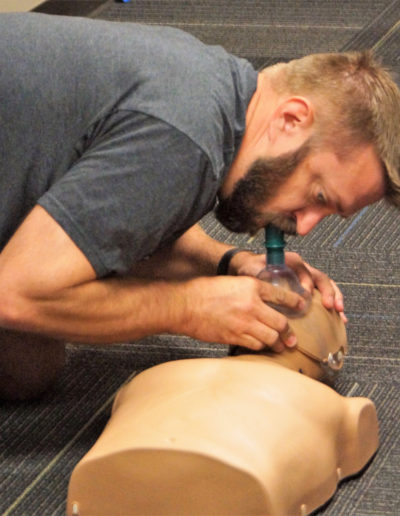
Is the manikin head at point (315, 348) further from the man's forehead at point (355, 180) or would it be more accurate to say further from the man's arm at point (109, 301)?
the man's forehead at point (355, 180)

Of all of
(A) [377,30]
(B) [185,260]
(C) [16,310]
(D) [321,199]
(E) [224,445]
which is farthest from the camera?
(A) [377,30]

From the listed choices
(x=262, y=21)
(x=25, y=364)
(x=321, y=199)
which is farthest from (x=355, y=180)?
(x=262, y=21)

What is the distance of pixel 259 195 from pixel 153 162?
0.25m

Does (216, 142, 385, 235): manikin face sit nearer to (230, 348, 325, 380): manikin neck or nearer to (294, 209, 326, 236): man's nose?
(294, 209, 326, 236): man's nose

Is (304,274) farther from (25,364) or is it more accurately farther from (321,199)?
(25,364)

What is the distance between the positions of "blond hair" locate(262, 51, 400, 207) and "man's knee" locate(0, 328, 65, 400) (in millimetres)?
680

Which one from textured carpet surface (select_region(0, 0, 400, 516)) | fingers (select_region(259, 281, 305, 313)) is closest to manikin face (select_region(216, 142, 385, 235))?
fingers (select_region(259, 281, 305, 313))

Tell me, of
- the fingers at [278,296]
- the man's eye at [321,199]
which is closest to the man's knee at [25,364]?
the fingers at [278,296]

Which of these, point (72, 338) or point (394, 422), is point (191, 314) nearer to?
point (72, 338)

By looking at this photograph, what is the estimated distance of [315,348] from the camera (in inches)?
69.1

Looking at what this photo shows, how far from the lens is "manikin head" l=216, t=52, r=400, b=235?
5.30 feet

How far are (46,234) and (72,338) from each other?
214 mm

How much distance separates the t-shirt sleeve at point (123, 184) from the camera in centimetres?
151

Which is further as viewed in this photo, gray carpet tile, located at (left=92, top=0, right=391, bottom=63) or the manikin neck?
gray carpet tile, located at (left=92, top=0, right=391, bottom=63)
